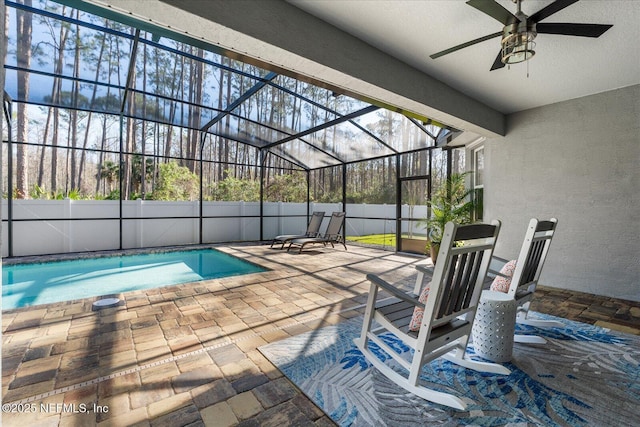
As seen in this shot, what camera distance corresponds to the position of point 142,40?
15.2 ft

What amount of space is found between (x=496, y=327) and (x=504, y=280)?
0.59 m

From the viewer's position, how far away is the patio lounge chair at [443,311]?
75.1 inches

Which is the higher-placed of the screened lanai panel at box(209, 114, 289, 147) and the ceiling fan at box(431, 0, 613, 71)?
the screened lanai panel at box(209, 114, 289, 147)

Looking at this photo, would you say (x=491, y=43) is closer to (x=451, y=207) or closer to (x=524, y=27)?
(x=524, y=27)

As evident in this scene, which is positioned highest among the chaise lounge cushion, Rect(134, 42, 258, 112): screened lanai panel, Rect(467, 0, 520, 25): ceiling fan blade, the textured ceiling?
Rect(134, 42, 258, 112): screened lanai panel

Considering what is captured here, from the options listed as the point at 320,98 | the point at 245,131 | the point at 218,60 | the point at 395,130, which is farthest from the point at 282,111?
the point at 395,130

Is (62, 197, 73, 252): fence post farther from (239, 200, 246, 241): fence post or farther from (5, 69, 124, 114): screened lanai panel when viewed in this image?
(239, 200, 246, 241): fence post

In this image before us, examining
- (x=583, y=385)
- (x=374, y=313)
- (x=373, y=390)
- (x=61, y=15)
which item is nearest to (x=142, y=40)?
(x=61, y=15)

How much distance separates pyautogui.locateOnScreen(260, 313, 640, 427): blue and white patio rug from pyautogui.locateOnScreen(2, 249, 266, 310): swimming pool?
3.72 m

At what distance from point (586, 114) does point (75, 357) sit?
6668 millimetres

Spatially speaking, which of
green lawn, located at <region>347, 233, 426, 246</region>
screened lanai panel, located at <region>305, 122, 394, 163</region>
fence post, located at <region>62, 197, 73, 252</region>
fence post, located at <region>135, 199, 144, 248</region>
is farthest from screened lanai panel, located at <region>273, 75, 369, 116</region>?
fence post, located at <region>62, 197, 73, 252</region>

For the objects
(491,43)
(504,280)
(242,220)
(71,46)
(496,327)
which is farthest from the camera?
(242,220)

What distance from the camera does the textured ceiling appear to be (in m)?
2.71

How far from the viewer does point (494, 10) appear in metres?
2.40
